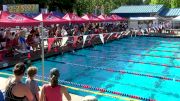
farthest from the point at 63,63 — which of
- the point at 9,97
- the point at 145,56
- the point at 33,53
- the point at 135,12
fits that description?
the point at 135,12

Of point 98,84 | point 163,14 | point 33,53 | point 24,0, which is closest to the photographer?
point 98,84

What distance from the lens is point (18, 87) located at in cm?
401

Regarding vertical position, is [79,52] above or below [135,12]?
below

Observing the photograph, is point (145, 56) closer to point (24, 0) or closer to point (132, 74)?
point (132, 74)

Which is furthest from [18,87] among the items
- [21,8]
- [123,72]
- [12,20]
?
[21,8]

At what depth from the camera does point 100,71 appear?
13.0 m

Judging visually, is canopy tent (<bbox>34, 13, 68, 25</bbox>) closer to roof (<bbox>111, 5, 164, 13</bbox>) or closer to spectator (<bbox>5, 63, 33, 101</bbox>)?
spectator (<bbox>5, 63, 33, 101</bbox>)

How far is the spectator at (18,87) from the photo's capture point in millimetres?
4004

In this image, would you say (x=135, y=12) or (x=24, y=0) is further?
(x=135, y=12)

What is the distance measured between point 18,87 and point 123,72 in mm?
8580

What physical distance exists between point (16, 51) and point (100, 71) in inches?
159

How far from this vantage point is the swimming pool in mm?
10188

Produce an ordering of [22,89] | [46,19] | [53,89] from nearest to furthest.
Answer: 1. [22,89]
2. [53,89]
3. [46,19]

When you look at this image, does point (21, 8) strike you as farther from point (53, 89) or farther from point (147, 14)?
point (53, 89)
